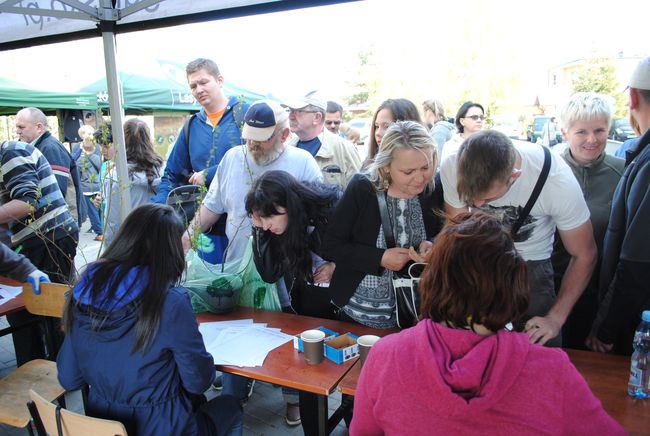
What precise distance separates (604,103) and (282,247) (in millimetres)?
1592

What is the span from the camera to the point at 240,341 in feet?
6.29

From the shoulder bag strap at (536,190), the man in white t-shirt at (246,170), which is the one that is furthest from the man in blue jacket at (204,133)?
the shoulder bag strap at (536,190)

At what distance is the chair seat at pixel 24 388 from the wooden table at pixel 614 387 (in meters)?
2.04

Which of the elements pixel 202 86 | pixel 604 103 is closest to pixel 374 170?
pixel 604 103

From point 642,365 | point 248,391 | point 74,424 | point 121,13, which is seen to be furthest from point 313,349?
point 121,13

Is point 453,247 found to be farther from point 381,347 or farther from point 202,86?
point 202,86

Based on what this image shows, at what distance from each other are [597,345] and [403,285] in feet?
2.58

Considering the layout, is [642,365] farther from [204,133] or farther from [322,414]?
[204,133]

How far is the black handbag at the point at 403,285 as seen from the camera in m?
1.77

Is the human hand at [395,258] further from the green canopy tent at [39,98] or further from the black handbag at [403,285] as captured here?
the green canopy tent at [39,98]

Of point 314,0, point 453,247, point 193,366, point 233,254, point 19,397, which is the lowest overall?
point 19,397

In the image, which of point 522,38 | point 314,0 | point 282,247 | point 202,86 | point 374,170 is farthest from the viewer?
point 522,38

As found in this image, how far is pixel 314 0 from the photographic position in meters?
→ 2.36

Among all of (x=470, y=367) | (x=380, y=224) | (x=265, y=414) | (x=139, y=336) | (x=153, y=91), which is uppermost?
(x=153, y=91)
